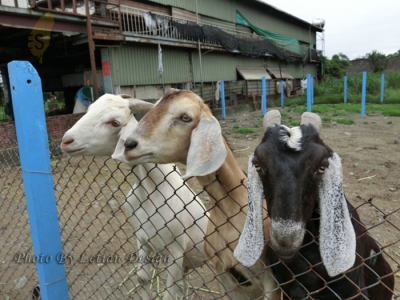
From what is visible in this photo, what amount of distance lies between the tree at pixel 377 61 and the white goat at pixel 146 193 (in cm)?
3383

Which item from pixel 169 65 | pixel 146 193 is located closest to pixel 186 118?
pixel 146 193

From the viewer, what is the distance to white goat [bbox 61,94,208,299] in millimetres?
2299

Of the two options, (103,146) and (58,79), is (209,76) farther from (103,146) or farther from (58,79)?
(103,146)

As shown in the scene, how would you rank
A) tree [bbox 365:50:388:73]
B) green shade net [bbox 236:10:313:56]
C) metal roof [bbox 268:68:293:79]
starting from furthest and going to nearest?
tree [bbox 365:50:388:73] → metal roof [bbox 268:68:293:79] → green shade net [bbox 236:10:313:56]

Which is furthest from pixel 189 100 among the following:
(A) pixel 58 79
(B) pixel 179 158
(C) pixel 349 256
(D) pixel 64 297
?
(A) pixel 58 79

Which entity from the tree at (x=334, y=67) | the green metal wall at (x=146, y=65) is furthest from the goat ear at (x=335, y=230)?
the tree at (x=334, y=67)

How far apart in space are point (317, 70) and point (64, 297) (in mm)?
28871

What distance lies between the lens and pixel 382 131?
29.9 ft

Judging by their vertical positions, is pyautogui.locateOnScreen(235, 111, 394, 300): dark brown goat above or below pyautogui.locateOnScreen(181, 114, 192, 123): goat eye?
below

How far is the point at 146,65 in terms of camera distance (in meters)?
11.6

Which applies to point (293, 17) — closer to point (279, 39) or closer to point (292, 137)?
point (279, 39)

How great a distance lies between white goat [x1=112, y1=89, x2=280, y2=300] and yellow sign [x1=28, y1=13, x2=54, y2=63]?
24.3 feet

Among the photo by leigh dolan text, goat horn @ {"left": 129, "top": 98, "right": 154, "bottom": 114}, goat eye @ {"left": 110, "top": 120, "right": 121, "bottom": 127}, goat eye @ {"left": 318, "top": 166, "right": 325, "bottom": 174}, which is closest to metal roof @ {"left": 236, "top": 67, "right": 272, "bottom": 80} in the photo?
the photo by leigh dolan text

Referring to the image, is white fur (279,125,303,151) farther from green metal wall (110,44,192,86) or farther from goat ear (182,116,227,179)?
green metal wall (110,44,192,86)
